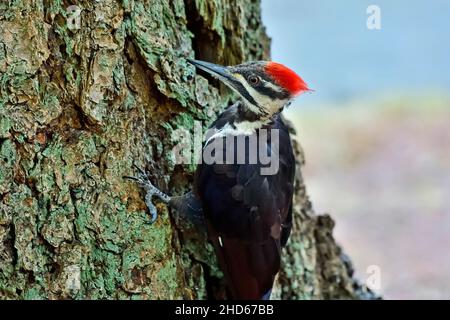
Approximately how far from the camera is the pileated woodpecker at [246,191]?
10.1ft

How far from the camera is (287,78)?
2.99 metres

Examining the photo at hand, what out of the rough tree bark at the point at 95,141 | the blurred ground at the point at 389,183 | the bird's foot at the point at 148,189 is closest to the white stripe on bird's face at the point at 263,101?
the rough tree bark at the point at 95,141

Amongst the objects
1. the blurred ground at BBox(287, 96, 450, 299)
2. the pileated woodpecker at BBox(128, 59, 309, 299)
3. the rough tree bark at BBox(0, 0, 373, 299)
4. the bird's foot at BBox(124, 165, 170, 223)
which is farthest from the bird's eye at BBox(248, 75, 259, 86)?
the blurred ground at BBox(287, 96, 450, 299)

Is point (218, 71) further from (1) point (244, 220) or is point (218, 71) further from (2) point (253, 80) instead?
(1) point (244, 220)

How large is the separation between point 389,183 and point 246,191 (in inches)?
210

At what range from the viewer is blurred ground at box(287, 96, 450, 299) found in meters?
6.79

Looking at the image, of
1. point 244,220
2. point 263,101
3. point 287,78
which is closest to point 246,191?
point 244,220

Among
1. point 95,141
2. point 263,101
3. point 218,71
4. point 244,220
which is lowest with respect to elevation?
point 244,220

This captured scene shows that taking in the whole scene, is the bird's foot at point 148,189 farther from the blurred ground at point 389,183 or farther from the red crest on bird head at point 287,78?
the blurred ground at point 389,183

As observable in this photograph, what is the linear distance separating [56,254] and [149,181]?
0.48 metres

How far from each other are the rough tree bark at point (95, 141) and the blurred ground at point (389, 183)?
11.2 ft

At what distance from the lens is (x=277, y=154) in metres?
3.22

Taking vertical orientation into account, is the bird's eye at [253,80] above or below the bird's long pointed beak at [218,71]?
below
